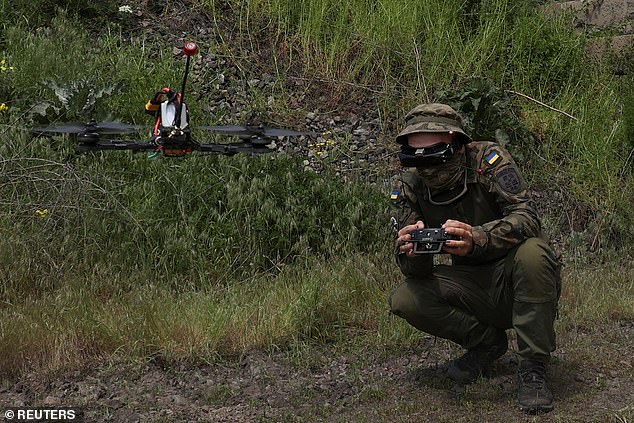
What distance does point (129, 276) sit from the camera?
5477 millimetres

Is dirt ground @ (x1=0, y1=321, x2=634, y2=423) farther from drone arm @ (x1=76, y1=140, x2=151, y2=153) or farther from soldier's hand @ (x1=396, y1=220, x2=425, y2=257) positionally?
drone arm @ (x1=76, y1=140, x2=151, y2=153)

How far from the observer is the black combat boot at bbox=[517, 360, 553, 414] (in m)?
4.01

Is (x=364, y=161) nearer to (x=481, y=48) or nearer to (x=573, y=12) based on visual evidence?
(x=481, y=48)

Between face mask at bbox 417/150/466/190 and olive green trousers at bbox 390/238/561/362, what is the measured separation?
42cm

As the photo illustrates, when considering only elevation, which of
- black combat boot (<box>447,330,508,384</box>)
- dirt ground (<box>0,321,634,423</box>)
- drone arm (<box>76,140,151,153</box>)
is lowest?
dirt ground (<box>0,321,634,423</box>)

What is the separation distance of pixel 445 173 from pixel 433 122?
0.80 feet

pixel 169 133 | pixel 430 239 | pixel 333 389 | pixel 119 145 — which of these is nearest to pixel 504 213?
pixel 430 239

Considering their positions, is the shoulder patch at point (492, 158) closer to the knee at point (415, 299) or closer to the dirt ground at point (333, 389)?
the knee at point (415, 299)

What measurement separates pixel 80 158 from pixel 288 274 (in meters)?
1.66

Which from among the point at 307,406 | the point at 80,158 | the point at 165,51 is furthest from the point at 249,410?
the point at 165,51

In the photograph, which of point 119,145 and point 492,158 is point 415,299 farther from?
point 119,145

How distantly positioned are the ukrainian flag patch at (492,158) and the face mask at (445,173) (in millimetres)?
113

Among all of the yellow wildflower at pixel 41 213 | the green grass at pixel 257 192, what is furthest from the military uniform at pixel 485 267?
the yellow wildflower at pixel 41 213

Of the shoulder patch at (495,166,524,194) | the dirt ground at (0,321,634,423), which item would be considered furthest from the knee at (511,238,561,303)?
the dirt ground at (0,321,634,423)
